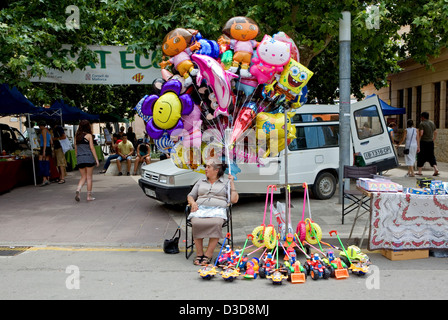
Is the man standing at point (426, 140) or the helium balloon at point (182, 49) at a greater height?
the helium balloon at point (182, 49)

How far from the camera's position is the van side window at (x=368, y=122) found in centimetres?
962

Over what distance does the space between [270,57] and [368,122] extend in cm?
543

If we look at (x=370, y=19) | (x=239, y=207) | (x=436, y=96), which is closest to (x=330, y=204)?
(x=239, y=207)

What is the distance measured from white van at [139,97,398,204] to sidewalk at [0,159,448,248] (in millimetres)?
480

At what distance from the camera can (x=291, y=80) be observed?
5.25 m

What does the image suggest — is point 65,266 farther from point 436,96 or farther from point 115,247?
point 436,96

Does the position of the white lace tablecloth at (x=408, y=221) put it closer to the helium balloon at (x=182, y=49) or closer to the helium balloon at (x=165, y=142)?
the helium balloon at (x=165, y=142)

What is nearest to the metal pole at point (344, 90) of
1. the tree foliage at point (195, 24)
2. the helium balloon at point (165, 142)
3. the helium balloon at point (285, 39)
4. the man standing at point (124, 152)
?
the tree foliage at point (195, 24)

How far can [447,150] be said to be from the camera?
16281 mm

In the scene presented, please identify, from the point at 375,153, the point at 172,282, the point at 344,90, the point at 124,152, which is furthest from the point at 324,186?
the point at 124,152

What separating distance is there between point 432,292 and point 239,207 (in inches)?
185

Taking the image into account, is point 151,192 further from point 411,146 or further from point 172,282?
point 411,146

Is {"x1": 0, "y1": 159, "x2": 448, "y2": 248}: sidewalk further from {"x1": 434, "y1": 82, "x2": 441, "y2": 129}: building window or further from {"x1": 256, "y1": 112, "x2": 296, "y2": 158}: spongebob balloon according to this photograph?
{"x1": 434, "y1": 82, "x2": 441, "y2": 129}: building window

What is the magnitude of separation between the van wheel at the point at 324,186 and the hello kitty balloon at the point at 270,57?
4294mm
